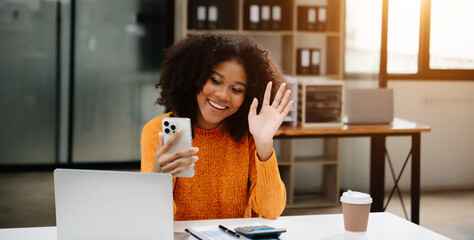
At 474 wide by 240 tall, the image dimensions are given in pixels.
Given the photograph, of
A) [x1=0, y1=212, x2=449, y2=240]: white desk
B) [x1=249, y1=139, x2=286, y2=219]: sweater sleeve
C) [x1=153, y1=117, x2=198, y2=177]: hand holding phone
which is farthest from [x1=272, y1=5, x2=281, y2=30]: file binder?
[x1=153, y1=117, x2=198, y2=177]: hand holding phone

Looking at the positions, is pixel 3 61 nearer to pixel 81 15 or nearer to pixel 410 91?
pixel 81 15

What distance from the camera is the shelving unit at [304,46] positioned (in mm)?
4402

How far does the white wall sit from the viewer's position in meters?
4.93

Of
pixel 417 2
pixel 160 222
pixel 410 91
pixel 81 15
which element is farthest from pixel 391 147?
pixel 160 222

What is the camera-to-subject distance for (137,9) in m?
5.65

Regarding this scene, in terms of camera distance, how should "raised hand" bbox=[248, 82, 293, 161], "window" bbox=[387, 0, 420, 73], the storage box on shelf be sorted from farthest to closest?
"window" bbox=[387, 0, 420, 73]
the storage box on shelf
"raised hand" bbox=[248, 82, 293, 161]

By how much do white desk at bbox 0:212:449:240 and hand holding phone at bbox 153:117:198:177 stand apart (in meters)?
0.16

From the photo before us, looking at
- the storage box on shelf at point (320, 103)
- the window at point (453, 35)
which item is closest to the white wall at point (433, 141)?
the window at point (453, 35)

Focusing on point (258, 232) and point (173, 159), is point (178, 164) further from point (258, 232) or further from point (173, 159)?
point (258, 232)

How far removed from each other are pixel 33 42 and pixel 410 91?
356cm

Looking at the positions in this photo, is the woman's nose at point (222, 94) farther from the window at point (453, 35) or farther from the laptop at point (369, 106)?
the window at point (453, 35)

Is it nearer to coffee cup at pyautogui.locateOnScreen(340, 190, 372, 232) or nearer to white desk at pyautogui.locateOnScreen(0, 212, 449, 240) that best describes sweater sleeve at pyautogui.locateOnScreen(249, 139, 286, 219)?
white desk at pyautogui.locateOnScreen(0, 212, 449, 240)

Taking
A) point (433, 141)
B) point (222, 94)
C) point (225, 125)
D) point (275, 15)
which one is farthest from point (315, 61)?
point (222, 94)

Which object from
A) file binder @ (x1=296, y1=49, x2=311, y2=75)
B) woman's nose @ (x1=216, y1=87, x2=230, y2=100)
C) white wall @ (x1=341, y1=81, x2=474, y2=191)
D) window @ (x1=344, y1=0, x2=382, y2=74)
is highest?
window @ (x1=344, y1=0, x2=382, y2=74)
